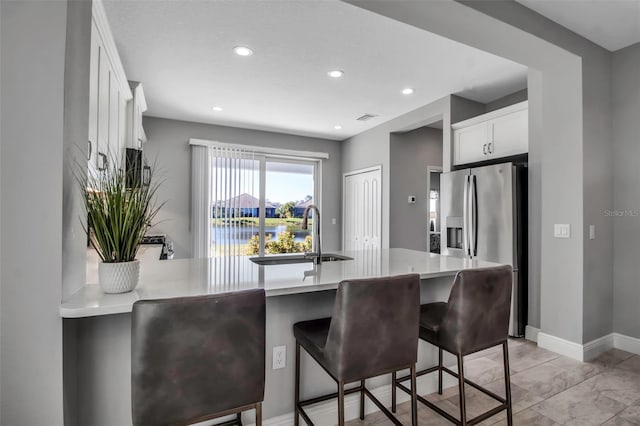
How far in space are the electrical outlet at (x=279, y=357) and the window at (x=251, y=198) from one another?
11.8 feet

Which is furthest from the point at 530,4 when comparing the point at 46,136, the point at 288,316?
the point at 46,136

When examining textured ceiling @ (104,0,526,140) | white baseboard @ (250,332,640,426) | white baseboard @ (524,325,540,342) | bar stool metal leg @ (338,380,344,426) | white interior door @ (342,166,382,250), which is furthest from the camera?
white interior door @ (342,166,382,250)

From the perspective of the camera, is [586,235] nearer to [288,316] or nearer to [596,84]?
[596,84]

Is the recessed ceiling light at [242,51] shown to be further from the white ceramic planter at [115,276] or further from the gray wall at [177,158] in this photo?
the gray wall at [177,158]

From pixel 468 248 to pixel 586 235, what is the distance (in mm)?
998

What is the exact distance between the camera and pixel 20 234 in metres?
1.04

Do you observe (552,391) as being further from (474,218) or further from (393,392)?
(474,218)

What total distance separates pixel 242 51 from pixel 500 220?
2.87m

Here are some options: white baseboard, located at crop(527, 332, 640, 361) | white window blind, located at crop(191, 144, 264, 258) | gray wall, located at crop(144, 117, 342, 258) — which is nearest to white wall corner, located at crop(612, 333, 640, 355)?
white baseboard, located at crop(527, 332, 640, 361)

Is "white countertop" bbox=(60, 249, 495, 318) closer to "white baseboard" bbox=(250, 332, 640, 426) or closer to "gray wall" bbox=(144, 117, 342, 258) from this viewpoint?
"white baseboard" bbox=(250, 332, 640, 426)

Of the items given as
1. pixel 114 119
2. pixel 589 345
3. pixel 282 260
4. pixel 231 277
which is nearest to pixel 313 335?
pixel 231 277

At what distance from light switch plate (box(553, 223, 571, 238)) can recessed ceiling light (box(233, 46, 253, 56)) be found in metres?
3.06

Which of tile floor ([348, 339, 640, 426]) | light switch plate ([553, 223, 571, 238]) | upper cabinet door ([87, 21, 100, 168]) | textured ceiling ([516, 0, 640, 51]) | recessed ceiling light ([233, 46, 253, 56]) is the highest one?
recessed ceiling light ([233, 46, 253, 56])

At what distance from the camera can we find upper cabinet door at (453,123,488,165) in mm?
3551
